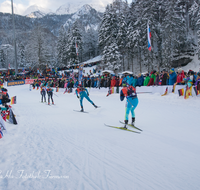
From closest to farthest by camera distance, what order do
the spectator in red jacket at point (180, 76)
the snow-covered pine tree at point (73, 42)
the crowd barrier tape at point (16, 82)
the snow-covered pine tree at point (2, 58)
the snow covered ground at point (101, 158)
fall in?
the snow covered ground at point (101, 158), the spectator in red jacket at point (180, 76), the crowd barrier tape at point (16, 82), the snow-covered pine tree at point (73, 42), the snow-covered pine tree at point (2, 58)

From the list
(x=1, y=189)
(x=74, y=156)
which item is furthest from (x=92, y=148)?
(x=1, y=189)

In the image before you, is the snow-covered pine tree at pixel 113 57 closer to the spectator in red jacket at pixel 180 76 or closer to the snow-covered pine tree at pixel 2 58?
the spectator in red jacket at pixel 180 76

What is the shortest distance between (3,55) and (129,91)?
8891cm

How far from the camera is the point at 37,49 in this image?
42.5m

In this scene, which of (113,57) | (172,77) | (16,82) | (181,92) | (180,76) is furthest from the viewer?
(16,82)

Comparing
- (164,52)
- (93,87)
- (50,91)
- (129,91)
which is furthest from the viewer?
(164,52)

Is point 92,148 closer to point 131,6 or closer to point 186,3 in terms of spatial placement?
point 131,6

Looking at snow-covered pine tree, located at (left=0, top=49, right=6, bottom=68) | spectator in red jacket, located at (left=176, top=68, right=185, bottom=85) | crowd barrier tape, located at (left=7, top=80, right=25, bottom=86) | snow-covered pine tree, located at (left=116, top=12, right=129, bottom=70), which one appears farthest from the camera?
snow-covered pine tree, located at (left=0, top=49, right=6, bottom=68)

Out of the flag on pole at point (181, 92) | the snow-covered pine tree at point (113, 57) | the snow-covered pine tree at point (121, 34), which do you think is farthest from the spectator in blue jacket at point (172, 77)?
the snow-covered pine tree at point (121, 34)

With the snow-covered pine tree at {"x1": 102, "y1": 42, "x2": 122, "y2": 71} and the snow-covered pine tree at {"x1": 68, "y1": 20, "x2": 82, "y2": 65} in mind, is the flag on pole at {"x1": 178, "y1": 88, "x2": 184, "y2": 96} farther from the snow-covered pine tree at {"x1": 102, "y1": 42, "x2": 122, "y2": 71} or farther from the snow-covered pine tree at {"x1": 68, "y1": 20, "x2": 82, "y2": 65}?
the snow-covered pine tree at {"x1": 68, "y1": 20, "x2": 82, "y2": 65}

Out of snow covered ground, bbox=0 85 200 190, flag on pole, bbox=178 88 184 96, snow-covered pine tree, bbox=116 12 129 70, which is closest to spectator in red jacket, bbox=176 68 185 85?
flag on pole, bbox=178 88 184 96

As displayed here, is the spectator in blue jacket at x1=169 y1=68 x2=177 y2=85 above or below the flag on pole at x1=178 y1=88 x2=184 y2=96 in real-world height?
above

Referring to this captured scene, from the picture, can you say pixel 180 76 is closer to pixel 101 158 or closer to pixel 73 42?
pixel 101 158

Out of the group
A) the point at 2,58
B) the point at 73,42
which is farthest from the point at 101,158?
the point at 2,58
